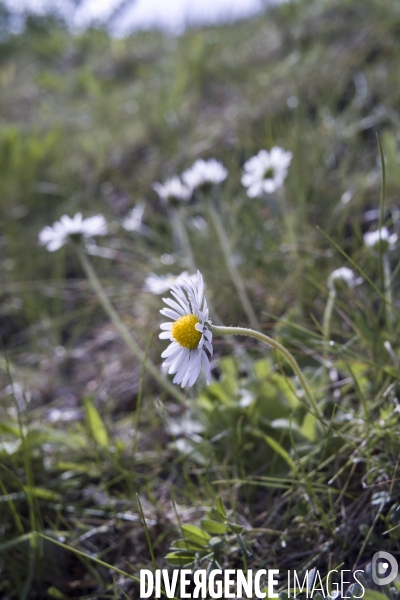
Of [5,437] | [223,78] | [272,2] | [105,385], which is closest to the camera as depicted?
[5,437]

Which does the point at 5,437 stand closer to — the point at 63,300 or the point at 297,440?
the point at 297,440

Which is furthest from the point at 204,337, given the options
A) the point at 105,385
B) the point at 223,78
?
the point at 223,78

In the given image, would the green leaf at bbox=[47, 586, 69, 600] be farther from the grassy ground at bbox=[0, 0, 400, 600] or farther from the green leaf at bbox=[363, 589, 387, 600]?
the green leaf at bbox=[363, 589, 387, 600]

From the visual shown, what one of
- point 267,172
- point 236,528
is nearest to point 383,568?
point 236,528

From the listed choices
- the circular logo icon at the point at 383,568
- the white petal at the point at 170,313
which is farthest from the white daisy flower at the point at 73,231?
the circular logo icon at the point at 383,568

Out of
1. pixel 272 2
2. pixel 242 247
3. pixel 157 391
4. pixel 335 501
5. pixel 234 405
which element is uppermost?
pixel 272 2

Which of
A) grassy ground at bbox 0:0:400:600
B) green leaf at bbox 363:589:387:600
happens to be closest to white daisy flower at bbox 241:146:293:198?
grassy ground at bbox 0:0:400:600
